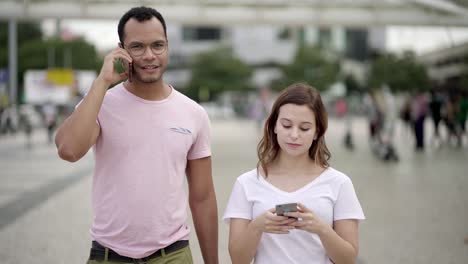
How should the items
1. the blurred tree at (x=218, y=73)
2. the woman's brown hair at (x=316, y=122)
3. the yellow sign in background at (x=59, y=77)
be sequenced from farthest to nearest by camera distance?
the blurred tree at (x=218, y=73) < the yellow sign in background at (x=59, y=77) < the woman's brown hair at (x=316, y=122)

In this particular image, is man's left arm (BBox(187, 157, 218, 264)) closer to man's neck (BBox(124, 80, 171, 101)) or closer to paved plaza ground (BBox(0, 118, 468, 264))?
man's neck (BBox(124, 80, 171, 101))

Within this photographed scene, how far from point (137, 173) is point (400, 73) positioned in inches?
2900

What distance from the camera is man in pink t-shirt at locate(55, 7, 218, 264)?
9.81ft

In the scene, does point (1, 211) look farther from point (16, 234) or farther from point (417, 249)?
point (417, 249)

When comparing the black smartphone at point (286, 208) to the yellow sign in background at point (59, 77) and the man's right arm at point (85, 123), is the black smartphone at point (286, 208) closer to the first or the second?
the man's right arm at point (85, 123)

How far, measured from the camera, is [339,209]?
112 inches

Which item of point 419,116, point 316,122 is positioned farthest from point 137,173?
point 419,116

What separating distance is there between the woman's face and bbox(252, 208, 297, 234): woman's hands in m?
0.30

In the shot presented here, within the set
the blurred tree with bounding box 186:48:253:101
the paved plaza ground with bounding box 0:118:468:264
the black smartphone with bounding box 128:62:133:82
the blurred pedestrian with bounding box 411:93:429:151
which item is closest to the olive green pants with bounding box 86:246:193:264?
the black smartphone with bounding box 128:62:133:82

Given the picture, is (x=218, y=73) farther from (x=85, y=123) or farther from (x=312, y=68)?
(x=85, y=123)

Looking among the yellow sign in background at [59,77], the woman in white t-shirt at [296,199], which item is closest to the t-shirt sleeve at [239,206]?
the woman in white t-shirt at [296,199]

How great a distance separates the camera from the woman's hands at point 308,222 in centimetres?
264

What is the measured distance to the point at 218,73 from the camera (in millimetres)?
79500

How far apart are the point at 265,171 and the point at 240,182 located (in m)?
0.11
